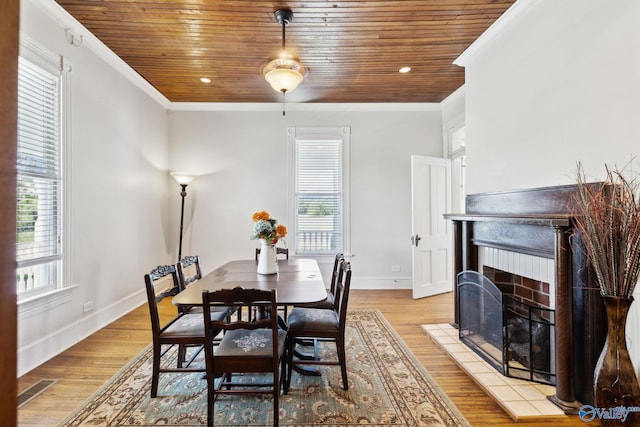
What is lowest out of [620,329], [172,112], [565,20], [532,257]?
[620,329]

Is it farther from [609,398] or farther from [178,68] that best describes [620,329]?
[178,68]

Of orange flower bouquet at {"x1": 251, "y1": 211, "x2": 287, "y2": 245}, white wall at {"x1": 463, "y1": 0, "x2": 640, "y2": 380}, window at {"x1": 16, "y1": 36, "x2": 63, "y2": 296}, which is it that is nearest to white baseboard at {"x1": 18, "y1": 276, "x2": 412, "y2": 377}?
window at {"x1": 16, "y1": 36, "x2": 63, "y2": 296}

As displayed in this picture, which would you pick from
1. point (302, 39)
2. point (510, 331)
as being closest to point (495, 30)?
point (302, 39)

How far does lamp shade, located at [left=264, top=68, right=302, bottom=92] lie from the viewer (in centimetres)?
263

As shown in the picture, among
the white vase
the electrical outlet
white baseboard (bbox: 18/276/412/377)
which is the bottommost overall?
white baseboard (bbox: 18/276/412/377)

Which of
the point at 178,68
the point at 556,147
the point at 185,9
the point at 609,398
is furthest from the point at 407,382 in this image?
the point at 178,68

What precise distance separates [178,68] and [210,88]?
0.60m

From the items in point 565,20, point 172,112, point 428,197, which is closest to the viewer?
point 565,20

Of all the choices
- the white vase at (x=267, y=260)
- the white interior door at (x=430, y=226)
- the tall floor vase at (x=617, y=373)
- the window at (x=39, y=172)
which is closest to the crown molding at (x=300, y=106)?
the white interior door at (x=430, y=226)

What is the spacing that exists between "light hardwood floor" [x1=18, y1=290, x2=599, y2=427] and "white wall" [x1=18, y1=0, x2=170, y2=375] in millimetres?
192

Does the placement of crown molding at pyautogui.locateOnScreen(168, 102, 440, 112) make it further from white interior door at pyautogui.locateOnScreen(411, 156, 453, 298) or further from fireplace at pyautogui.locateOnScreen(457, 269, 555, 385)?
fireplace at pyautogui.locateOnScreen(457, 269, 555, 385)

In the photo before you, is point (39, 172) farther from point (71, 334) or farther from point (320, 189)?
point (320, 189)

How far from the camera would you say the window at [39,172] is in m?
2.33

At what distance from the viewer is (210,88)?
4137 mm
